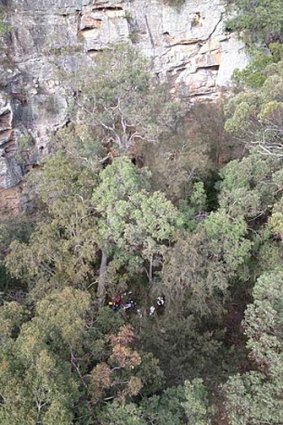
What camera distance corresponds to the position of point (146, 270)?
14.4m

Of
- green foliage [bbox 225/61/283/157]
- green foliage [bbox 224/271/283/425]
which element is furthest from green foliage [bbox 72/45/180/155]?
green foliage [bbox 224/271/283/425]

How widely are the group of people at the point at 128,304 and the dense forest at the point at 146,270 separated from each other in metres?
0.06

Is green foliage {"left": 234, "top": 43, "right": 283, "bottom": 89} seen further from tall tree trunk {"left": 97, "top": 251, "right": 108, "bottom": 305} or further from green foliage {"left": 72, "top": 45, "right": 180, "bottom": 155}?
tall tree trunk {"left": 97, "top": 251, "right": 108, "bottom": 305}

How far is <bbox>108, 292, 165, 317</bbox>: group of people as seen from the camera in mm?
13938

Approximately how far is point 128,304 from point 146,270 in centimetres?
147

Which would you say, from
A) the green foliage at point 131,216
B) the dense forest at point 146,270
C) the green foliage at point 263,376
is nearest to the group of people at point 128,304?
the dense forest at point 146,270

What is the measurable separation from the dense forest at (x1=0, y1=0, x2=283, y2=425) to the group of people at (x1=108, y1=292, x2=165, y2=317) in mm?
58

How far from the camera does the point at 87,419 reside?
863 centimetres

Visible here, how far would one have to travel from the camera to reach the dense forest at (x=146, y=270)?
342 inches

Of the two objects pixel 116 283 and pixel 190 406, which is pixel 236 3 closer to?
pixel 116 283

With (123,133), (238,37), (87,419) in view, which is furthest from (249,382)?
(238,37)

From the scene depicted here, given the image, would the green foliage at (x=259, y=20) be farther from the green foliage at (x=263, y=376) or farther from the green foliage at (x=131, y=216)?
the green foliage at (x=263, y=376)

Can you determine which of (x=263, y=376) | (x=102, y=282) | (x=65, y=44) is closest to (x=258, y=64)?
(x=65, y=44)

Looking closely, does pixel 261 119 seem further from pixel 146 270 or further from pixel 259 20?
pixel 259 20
